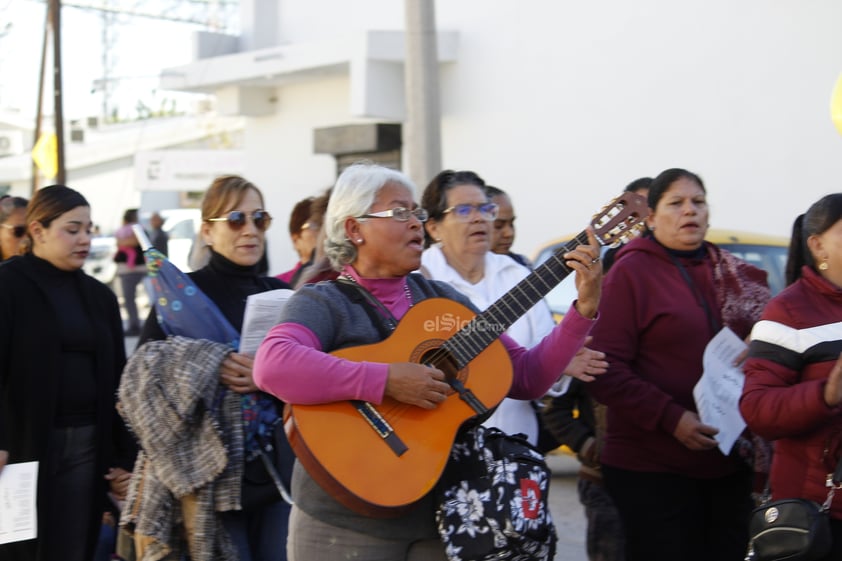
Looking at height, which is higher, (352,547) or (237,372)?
(237,372)

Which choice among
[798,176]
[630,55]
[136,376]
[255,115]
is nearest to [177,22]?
[255,115]

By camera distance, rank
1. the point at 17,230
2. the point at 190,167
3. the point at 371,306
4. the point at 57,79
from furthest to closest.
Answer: the point at 57,79
the point at 190,167
the point at 17,230
the point at 371,306

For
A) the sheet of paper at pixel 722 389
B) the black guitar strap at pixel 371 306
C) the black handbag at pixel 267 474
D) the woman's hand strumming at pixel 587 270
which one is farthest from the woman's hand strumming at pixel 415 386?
the sheet of paper at pixel 722 389

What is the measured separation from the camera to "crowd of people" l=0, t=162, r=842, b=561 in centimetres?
374

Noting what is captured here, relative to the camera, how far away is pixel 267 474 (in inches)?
178

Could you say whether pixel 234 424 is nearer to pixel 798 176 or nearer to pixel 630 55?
pixel 798 176

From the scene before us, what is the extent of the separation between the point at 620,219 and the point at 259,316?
149 centimetres

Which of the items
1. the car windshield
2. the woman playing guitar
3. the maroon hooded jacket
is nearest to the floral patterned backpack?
the woman playing guitar

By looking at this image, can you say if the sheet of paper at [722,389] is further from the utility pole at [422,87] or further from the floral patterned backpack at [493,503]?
the utility pole at [422,87]

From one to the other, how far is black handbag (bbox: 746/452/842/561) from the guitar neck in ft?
3.29

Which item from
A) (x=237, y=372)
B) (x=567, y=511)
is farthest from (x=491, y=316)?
(x=567, y=511)

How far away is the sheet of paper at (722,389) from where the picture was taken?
14.9 feet

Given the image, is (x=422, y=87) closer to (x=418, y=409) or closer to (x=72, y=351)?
(x=72, y=351)

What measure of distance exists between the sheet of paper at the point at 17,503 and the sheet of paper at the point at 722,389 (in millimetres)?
2618
